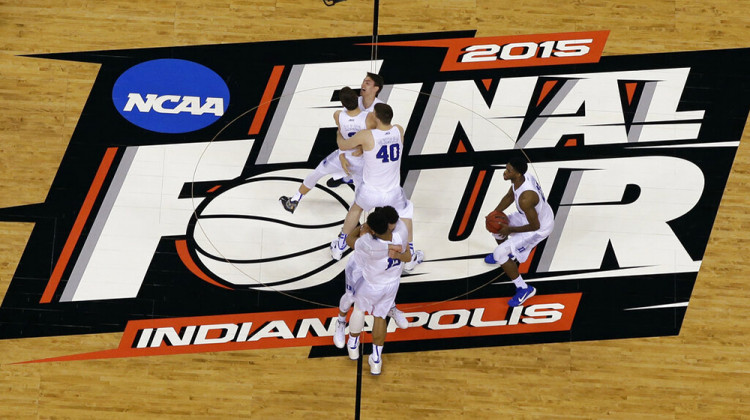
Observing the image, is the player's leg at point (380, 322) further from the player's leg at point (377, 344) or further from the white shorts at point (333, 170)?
the white shorts at point (333, 170)

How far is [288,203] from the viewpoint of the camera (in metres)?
8.76

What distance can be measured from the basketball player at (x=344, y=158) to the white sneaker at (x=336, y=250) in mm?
617

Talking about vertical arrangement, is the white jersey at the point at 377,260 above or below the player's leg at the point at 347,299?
below

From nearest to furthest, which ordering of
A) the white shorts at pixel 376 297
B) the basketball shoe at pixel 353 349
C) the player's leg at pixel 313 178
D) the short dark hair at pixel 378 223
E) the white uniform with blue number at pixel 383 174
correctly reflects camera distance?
1. the short dark hair at pixel 378 223
2. the white shorts at pixel 376 297
3. the white uniform with blue number at pixel 383 174
4. the basketball shoe at pixel 353 349
5. the player's leg at pixel 313 178

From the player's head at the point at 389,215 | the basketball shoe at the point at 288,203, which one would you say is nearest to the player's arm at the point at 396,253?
the player's head at the point at 389,215

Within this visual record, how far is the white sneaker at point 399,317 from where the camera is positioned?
8.15 meters

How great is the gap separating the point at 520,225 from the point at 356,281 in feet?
6.07

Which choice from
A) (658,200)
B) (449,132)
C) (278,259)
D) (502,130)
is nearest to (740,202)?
(658,200)

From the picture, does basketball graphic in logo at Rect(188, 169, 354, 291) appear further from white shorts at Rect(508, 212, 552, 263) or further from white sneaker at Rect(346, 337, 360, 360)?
white shorts at Rect(508, 212, 552, 263)

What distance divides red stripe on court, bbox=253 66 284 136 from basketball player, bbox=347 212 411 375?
2346 mm

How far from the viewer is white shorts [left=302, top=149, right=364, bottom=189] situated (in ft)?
26.7

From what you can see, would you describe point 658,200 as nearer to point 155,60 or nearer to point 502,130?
point 502,130

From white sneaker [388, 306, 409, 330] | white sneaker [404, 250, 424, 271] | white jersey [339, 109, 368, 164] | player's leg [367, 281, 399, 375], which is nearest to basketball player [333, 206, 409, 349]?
white sneaker [388, 306, 409, 330]

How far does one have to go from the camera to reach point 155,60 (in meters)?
9.28
